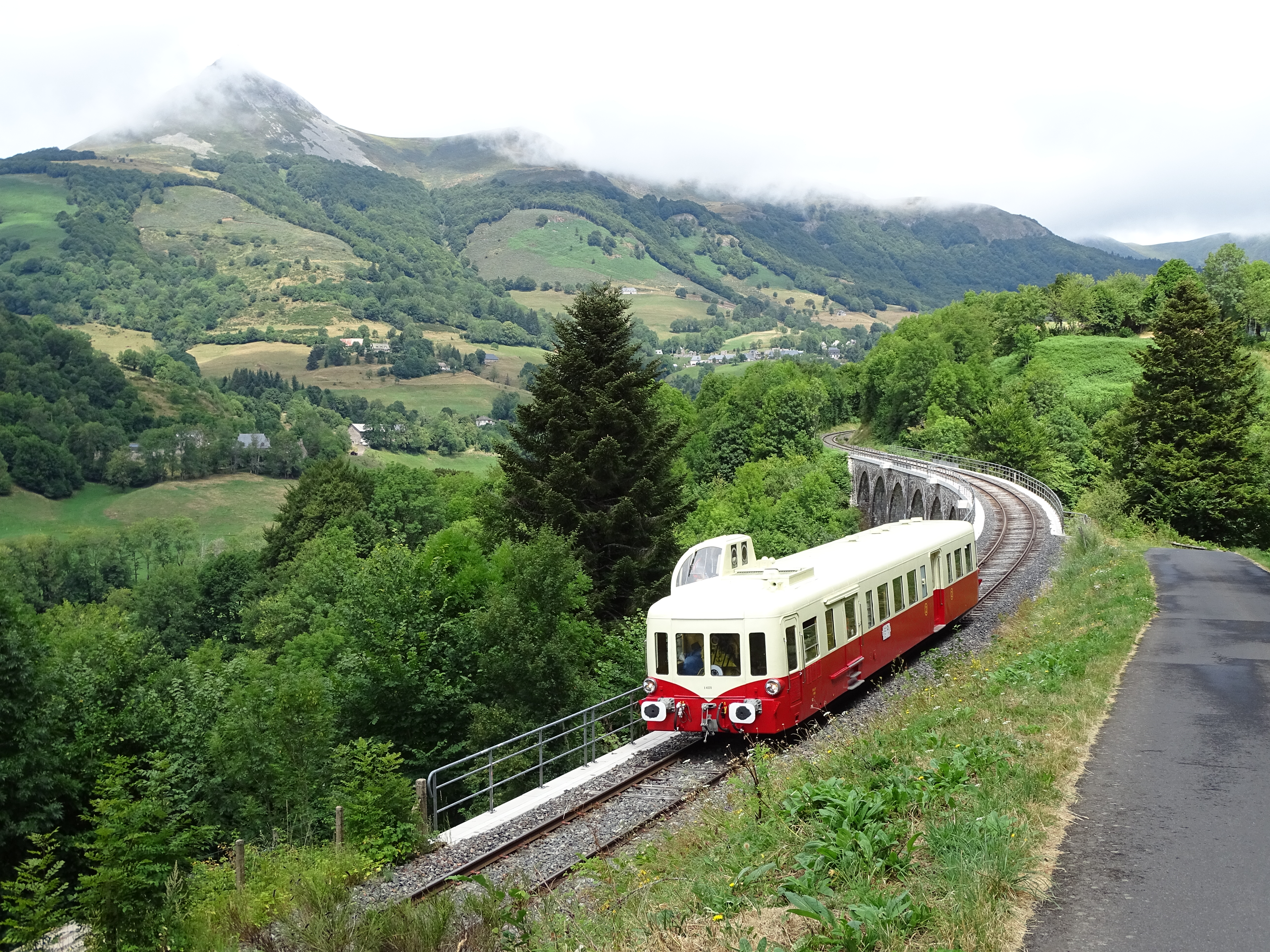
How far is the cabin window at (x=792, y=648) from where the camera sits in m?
17.0

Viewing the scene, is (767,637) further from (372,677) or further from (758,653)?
(372,677)

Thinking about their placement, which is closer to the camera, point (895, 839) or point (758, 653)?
point (895, 839)

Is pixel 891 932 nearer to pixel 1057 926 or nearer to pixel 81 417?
pixel 1057 926

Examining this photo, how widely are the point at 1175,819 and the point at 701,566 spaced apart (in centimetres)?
1316

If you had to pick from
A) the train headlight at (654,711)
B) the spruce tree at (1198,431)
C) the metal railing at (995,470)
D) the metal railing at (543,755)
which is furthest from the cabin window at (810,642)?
the spruce tree at (1198,431)

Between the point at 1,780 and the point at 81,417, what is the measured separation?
184m

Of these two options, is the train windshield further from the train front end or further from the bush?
the bush

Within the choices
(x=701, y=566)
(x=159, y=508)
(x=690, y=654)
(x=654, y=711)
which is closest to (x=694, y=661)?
(x=690, y=654)

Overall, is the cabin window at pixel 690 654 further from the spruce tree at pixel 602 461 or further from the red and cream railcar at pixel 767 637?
the spruce tree at pixel 602 461

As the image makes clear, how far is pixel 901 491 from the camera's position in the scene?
225 ft

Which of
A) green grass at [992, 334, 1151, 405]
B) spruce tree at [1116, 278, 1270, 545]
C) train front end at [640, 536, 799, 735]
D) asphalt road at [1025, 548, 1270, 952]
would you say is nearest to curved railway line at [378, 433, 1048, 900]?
train front end at [640, 536, 799, 735]

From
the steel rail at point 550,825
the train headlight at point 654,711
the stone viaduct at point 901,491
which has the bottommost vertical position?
the stone viaduct at point 901,491

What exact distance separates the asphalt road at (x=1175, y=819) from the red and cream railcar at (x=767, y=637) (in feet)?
16.2

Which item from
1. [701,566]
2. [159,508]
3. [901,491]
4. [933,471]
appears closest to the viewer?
[701,566]
